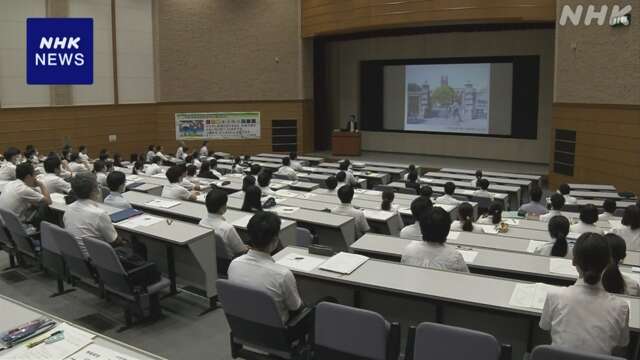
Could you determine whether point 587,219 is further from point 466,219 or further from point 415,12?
point 415,12

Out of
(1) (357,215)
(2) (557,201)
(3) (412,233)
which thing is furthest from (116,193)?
(2) (557,201)

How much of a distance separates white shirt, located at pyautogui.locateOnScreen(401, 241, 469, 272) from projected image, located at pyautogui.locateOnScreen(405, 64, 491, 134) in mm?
14599

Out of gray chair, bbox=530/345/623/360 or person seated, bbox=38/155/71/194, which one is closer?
gray chair, bbox=530/345/623/360

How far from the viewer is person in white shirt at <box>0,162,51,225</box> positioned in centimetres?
659

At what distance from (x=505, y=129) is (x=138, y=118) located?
1175 cm

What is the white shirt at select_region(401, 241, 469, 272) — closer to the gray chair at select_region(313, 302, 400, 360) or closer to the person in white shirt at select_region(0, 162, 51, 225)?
the gray chair at select_region(313, 302, 400, 360)

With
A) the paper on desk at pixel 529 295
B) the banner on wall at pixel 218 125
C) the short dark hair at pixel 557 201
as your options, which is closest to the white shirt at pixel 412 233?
the paper on desk at pixel 529 295

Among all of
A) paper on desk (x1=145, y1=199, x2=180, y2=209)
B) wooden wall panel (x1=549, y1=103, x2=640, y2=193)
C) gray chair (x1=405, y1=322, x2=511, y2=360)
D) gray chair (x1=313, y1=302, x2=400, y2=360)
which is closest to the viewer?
gray chair (x1=405, y1=322, x2=511, y2=360)

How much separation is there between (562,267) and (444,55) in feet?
49.5

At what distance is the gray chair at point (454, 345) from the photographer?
9.48 feet

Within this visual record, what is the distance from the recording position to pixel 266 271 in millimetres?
3752

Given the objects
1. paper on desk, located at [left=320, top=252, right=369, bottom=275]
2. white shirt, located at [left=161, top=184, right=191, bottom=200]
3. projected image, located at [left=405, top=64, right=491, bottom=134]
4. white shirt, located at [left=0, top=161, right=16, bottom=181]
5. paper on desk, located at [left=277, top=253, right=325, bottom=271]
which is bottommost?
paper on desk, located at [left=277, top=253, right=325, bottom=271]

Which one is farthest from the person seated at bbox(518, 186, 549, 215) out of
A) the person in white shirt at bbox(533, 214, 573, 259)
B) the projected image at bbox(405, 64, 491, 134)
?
the projected image at bbox(405, 64, 491, 134)

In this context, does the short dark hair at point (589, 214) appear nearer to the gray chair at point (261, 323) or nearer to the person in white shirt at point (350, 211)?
the person in white shirt at point (350, 211)
